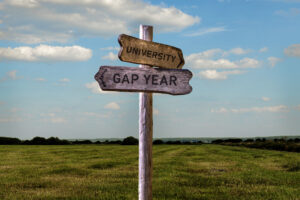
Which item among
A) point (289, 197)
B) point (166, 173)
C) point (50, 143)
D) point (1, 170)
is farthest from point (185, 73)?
point (50, 143)

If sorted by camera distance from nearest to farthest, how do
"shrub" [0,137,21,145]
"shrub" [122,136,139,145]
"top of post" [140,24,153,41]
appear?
"top of post" [140,24,153,41]
"shrub" [0,137,21,145]
"shrub" [122,136,139,145]

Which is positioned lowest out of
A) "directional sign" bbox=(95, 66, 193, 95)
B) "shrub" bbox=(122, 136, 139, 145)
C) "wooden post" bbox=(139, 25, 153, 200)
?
"shrub" bbox=(122, 136, 139, 145)

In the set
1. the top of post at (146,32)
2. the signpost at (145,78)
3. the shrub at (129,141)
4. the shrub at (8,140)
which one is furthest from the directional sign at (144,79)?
the shrub at (8,140)

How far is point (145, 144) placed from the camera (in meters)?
6.96

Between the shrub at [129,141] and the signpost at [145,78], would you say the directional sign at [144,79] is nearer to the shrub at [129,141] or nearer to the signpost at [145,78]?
the signpost at [145,78]

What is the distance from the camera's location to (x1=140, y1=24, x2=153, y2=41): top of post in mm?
7207

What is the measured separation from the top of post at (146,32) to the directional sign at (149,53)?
0.78 ft

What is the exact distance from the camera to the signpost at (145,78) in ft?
21.5

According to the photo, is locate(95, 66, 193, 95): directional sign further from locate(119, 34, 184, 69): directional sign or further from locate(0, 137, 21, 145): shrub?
locate(0, 137, 21, 145): shrub

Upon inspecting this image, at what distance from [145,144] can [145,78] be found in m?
1.45

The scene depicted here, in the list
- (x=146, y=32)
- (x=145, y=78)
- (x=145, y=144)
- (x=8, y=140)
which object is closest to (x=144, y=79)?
(x=145, y=78)

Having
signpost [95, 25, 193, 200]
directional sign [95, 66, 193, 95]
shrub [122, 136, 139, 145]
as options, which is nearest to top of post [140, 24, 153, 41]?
signpost [95, 25, 193, 200]

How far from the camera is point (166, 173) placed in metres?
14.5

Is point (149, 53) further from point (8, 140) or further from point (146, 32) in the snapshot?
point (8, 140)
